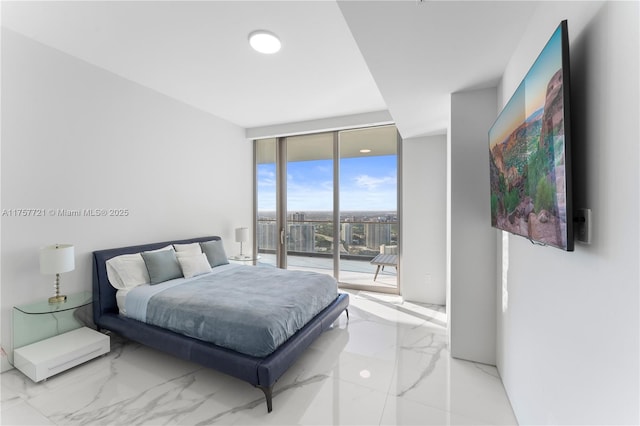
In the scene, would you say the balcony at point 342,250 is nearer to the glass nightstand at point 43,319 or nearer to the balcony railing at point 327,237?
the balcony railing at point 327,237

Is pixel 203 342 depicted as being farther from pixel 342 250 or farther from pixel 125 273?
pixel 342 250

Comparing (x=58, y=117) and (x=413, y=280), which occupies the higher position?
(x=58, y=117)

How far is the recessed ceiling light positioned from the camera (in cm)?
242

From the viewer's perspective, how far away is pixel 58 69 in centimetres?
269

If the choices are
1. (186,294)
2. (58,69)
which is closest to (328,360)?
(186,294)

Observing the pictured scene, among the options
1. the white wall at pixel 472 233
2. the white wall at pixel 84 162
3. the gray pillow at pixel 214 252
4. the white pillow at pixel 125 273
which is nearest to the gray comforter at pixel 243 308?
the white pillow at pixel 125 273

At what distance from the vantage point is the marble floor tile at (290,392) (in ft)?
6.03

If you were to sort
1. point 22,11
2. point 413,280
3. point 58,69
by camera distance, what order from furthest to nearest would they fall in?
1. point 413,280
2. point 58,69
3. point 22,11

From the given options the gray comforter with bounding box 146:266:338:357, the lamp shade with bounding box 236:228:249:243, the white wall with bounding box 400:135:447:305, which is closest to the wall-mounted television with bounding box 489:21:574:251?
the gray comforter with bounding box 146:266:338:357

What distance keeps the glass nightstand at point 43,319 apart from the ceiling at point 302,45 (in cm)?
245


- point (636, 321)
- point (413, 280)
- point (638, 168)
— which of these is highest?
point (638, 168)

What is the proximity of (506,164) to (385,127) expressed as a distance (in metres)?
3.05

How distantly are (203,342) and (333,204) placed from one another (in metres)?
3.09

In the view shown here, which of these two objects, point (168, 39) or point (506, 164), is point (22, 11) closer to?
point (168, 39)
